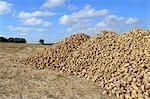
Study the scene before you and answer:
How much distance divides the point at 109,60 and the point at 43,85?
10.5ft

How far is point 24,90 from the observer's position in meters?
11.6

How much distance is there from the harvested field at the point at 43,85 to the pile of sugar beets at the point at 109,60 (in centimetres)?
53

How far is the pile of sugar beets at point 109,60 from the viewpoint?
1121cm

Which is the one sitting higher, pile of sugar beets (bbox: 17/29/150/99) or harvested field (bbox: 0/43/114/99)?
pile of sugar beets (bbox: 17/29/150/99)

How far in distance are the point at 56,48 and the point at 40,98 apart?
760cm

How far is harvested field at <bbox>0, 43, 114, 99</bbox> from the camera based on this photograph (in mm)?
11069

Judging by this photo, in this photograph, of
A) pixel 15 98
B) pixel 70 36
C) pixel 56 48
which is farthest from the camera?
pixel 70 36

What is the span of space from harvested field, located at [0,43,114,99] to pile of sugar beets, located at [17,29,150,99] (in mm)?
532

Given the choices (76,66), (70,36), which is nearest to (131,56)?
(76,66)

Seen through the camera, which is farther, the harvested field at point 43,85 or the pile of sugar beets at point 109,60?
the pile of sugar beets at point 109,60

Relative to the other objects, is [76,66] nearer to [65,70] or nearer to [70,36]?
[65,70]

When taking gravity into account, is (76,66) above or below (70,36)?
below

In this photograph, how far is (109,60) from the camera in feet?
45.8

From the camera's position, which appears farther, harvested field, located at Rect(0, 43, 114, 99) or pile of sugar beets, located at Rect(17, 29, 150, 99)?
pile of sugar beets, located at Rect(17, 29, 150, 99)
